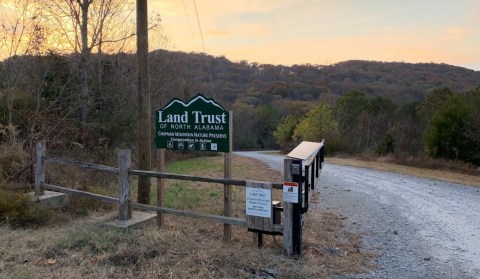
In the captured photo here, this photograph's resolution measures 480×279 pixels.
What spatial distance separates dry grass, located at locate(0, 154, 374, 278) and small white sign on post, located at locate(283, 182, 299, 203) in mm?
819

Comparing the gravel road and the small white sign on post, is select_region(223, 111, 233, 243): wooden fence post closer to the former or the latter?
the small white sign on post

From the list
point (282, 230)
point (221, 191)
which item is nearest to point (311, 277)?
point (282, 230)

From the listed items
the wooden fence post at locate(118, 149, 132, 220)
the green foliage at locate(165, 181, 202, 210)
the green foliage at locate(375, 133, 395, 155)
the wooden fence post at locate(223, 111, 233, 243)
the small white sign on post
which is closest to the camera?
the small white sign on post

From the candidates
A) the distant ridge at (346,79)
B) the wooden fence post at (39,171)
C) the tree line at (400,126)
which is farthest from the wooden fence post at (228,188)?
the distant ridge at (346,79)

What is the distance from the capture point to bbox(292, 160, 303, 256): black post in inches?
224

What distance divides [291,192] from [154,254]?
Result: 2.05 metres

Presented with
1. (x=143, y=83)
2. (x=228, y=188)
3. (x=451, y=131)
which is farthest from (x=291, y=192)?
(x=451, y=131)

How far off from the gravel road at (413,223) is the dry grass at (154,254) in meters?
0.59

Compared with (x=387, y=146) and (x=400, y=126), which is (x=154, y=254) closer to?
(x=387, y=146)

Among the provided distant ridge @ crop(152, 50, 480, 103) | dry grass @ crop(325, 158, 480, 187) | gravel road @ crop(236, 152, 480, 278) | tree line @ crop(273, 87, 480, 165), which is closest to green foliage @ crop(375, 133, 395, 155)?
tree line @ crop(273, 87, 480, 165)

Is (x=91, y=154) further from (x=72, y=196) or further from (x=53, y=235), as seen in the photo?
(x=53, y=235)

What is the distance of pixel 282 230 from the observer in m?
5.89

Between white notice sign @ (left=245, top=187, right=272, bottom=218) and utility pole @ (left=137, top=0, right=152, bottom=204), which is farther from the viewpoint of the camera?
utility pole @ (left=137, top=0, right=152, bottom=204)

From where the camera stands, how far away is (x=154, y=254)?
5477 millimetres
